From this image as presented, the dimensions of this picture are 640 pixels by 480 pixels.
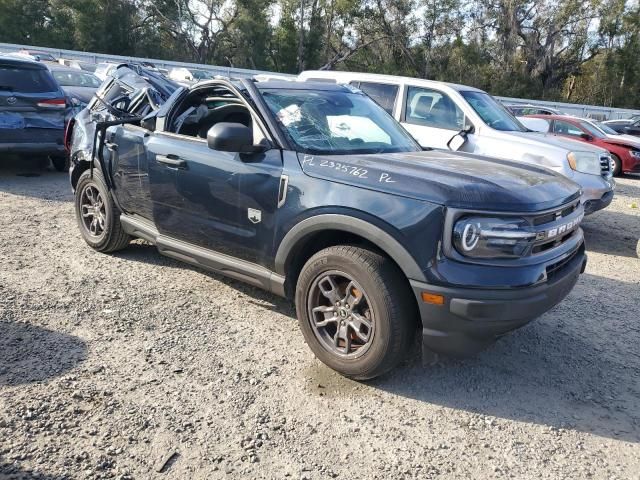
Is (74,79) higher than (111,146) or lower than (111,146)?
higher

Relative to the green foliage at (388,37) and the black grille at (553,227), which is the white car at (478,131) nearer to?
the black grille at (553,227)

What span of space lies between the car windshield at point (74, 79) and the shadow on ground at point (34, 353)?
1038cm

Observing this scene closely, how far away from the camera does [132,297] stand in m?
4.41

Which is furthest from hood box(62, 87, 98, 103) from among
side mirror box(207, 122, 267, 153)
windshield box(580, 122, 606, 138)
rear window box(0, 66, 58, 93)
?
windshield box(580, 122, 606, 138)

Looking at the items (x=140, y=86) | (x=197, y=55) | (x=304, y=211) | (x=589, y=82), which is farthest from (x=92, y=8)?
(x=304, y=211)

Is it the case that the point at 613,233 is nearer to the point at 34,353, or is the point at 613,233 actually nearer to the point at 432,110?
the point at 432,110

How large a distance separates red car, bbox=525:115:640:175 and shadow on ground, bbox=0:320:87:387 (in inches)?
489

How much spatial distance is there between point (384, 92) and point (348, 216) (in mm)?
5263

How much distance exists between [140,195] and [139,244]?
1.23 metres

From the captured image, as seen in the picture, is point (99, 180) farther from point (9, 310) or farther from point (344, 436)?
point (344, 436)

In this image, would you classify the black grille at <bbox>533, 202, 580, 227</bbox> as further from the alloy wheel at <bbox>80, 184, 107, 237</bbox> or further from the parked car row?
the parked car row

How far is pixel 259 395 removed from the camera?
321 centimetres

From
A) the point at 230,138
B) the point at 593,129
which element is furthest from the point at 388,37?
the point at 230,138

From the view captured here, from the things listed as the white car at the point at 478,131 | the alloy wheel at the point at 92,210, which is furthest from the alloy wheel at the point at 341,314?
the white car at the point at 478,131
